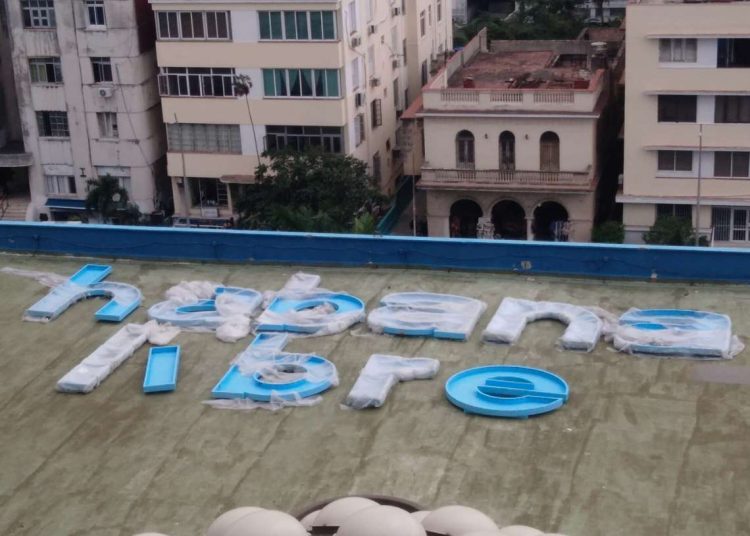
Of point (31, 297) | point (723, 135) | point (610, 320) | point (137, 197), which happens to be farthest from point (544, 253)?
point (137, 197)

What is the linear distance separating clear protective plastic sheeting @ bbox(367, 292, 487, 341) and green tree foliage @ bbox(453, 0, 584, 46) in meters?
52.0

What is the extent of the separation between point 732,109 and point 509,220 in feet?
36.0

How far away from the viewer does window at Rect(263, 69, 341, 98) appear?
56.0 meters

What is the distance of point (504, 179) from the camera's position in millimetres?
54562

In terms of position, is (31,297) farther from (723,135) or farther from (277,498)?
(723,135)

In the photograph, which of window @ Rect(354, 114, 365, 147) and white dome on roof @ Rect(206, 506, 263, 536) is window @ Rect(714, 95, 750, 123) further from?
white dome on roof @ Rect(206, 506, 263, 536)

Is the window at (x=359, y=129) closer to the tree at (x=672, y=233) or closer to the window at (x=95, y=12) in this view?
the window at (x=95, y=12)

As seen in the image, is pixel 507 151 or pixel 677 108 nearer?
pixel 677 108

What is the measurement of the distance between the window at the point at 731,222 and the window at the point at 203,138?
20.7 metres

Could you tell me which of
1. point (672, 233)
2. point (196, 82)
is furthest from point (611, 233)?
point (196, 82)

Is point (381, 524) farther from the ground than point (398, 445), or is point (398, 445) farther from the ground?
point (381, 524)

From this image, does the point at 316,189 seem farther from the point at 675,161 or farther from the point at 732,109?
the point at 732,109

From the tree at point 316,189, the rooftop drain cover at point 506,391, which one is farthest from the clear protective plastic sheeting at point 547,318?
the tree at point 316,189

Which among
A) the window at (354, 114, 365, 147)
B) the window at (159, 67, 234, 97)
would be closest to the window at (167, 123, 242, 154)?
the window at (159, 67, 234, 97)
